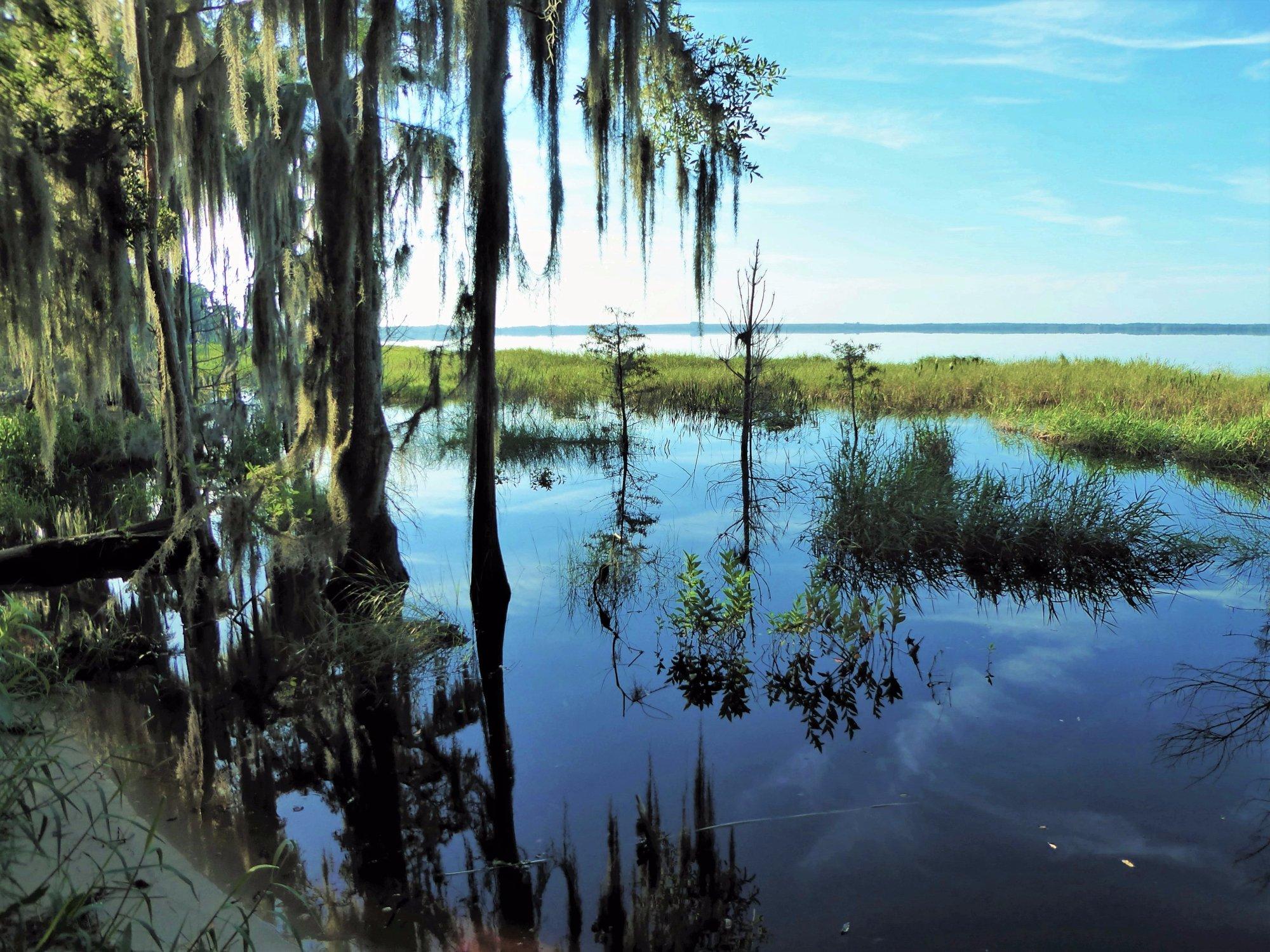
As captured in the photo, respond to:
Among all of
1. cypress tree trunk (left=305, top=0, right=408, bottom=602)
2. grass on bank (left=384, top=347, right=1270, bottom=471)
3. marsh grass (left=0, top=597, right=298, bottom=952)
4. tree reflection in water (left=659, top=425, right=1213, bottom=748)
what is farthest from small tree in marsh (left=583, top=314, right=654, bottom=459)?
marsh grass (left=0, top=597, right=298, bottom=952)

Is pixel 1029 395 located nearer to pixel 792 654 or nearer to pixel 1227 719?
pixel 1227 719

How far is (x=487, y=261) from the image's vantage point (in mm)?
7020

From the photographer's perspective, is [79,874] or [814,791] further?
[814,791]

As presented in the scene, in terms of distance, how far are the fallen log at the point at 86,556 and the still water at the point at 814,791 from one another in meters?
2.94

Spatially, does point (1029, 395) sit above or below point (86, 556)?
above

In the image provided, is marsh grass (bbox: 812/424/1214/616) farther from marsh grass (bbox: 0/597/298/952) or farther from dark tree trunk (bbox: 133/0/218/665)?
marsh grass (bbox: 0/597/298/952)

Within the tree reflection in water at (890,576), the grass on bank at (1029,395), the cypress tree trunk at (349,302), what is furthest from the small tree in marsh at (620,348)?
the cypress tree trunk at (349,302)

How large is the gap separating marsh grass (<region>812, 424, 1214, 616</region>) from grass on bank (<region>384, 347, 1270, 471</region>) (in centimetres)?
607

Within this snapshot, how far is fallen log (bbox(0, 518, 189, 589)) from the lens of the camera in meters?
7.80

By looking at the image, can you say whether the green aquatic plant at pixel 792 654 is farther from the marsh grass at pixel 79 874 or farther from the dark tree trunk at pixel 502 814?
the marsh grass at pixel 79 874

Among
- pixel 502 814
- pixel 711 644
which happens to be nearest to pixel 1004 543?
pixel 711 644

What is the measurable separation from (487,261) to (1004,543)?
6241mm

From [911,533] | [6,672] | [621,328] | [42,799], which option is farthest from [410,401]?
[42,799]

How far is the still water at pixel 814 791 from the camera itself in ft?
11.9
